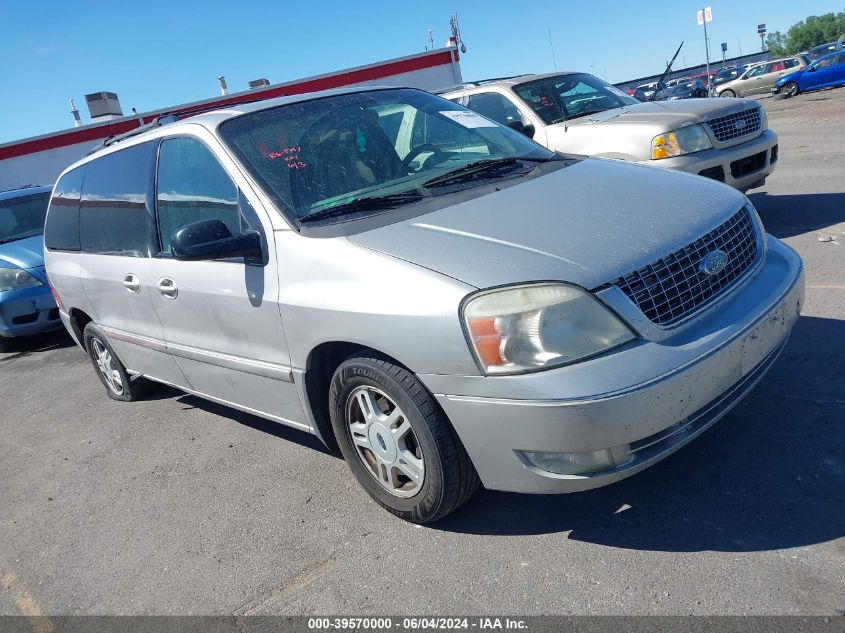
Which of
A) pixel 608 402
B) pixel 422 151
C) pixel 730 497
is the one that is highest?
pixel 422 151

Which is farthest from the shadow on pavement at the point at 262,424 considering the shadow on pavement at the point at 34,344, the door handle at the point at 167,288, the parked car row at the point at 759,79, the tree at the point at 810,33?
the tree at the point at 810,33

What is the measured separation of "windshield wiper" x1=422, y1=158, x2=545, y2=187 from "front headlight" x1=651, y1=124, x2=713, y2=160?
123 inches

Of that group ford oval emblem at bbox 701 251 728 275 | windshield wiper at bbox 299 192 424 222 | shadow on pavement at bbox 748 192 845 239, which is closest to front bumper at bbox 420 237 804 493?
ford oval emblem at bbox 701 251 728 275

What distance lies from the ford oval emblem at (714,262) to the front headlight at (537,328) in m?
0.56

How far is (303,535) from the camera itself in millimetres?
3293

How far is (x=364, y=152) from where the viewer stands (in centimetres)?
363

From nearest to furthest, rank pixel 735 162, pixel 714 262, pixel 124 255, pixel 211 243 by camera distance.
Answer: pixel 714 262
pixel 211 243
pixel 124 255
pixel 735 162

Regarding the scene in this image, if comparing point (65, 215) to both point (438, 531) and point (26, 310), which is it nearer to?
point (26, 310)

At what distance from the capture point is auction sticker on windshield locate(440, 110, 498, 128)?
415 cm

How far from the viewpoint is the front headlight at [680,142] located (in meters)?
6.50

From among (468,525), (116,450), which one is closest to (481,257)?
(468,525)

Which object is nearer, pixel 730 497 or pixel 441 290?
pixel 441 290

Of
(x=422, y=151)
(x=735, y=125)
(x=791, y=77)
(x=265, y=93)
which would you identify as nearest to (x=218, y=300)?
(x=422, y=151)

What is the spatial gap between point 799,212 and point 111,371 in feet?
21.3
